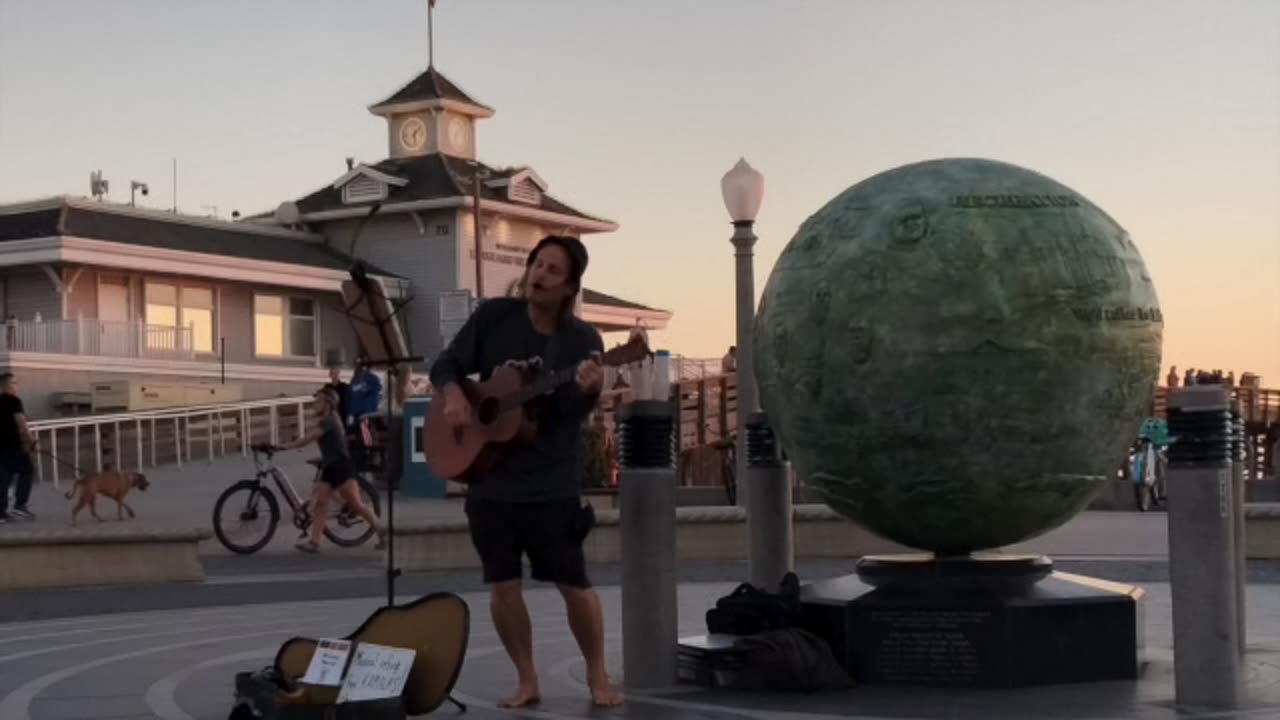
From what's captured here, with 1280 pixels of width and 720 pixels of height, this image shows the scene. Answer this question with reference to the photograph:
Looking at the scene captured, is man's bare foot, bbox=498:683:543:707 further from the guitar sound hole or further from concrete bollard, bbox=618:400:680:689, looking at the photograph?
the guitar sound hole

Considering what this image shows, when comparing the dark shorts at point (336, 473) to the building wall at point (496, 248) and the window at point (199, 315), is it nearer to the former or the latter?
the window at point (199, 315)

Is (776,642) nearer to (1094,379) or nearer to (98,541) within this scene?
(1094,379)

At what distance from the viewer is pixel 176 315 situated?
47.6m

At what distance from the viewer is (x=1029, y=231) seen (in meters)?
8.27

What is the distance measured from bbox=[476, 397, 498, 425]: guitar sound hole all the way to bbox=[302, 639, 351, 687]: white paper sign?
1054 millimetres

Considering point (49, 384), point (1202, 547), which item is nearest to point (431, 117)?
point (49, 384)

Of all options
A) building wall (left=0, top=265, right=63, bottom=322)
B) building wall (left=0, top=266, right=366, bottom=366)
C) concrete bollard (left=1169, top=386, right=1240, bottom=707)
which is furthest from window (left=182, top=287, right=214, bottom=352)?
concrete bollard (left=1169, top=386, right=1240, bottom=707)

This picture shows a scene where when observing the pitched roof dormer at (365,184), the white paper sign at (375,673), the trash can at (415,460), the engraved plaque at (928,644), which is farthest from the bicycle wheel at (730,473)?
the pitched roof dormer at (365,184)

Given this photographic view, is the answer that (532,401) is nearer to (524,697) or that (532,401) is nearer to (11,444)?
(524,697)

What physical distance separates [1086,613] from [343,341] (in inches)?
1747

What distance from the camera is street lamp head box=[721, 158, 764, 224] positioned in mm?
17547

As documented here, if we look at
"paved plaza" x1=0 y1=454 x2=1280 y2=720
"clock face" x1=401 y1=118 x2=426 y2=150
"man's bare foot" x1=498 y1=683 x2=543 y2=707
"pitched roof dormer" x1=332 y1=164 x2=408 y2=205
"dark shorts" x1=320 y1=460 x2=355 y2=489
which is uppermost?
"clock face" x1=401 y1=118 x2=426 y2=150

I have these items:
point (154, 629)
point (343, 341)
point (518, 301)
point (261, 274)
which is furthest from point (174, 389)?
point (518, 301)

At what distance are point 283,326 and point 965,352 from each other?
4377cm
